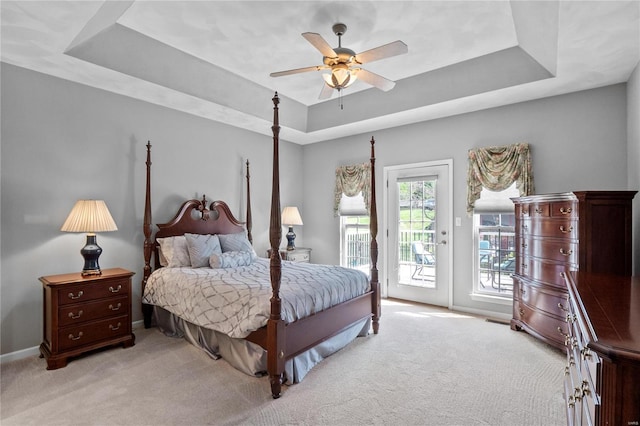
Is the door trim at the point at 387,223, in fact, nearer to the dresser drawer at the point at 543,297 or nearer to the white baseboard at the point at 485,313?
the white baseboard at the point at 485,313

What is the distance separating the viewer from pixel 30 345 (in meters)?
3.16

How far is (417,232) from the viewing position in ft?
16.4

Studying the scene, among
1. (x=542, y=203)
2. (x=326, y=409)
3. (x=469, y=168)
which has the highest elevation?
(x=469, y=168)

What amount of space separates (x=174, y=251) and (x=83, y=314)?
3.54 feet

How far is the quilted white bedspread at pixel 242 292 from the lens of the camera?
8.50 feet

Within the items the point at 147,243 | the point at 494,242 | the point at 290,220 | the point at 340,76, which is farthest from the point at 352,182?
the point at 147,243

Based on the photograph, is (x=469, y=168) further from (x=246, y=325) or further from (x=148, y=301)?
(x=148, y=301)

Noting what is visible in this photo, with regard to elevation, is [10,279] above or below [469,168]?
below

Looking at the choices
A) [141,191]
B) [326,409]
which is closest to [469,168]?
[326,409]

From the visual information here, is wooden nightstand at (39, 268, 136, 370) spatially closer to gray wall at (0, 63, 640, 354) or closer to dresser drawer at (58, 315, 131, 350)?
dresser drawer at (58, 315, 131, 350)

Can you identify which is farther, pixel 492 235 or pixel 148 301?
pixel 492 235

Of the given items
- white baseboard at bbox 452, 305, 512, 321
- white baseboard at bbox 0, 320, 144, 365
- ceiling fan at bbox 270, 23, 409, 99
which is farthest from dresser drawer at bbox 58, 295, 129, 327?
white baseboard at bbox 452, 305, 512, 321

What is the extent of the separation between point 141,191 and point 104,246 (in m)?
0.77

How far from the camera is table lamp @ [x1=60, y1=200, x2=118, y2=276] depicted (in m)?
3.07
